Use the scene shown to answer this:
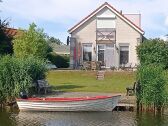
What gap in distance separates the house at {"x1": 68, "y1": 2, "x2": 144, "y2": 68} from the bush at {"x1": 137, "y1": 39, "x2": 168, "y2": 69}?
4.20m

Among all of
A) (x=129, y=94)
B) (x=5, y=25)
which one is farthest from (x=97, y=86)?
(x=5, y=25)

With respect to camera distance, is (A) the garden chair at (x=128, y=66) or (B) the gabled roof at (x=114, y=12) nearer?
(A) the garden chair at (x=128, y=66)

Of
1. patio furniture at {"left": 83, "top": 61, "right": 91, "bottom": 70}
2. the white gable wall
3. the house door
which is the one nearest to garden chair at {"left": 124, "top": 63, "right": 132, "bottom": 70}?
the white gable wall

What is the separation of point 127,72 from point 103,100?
18.6 metres

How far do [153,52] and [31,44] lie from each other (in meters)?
12.3

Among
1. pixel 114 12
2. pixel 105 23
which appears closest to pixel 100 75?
pixel 105 23

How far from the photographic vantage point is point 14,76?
37.0 metres

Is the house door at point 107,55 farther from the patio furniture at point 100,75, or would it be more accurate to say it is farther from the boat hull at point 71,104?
the boat hull at point 71,104

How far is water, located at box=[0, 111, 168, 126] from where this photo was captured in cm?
2960

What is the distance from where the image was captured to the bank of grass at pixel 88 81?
42062 millimetres

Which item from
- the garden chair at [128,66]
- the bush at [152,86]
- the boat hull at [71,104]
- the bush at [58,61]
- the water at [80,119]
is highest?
the bush at [58,61]

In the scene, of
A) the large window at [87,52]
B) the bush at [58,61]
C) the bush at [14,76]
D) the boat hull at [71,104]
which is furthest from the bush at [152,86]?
the bush at [58,61]

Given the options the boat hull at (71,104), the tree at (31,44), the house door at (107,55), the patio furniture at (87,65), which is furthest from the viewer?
the house door at (107,55)

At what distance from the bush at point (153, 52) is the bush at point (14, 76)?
59.5 feet
